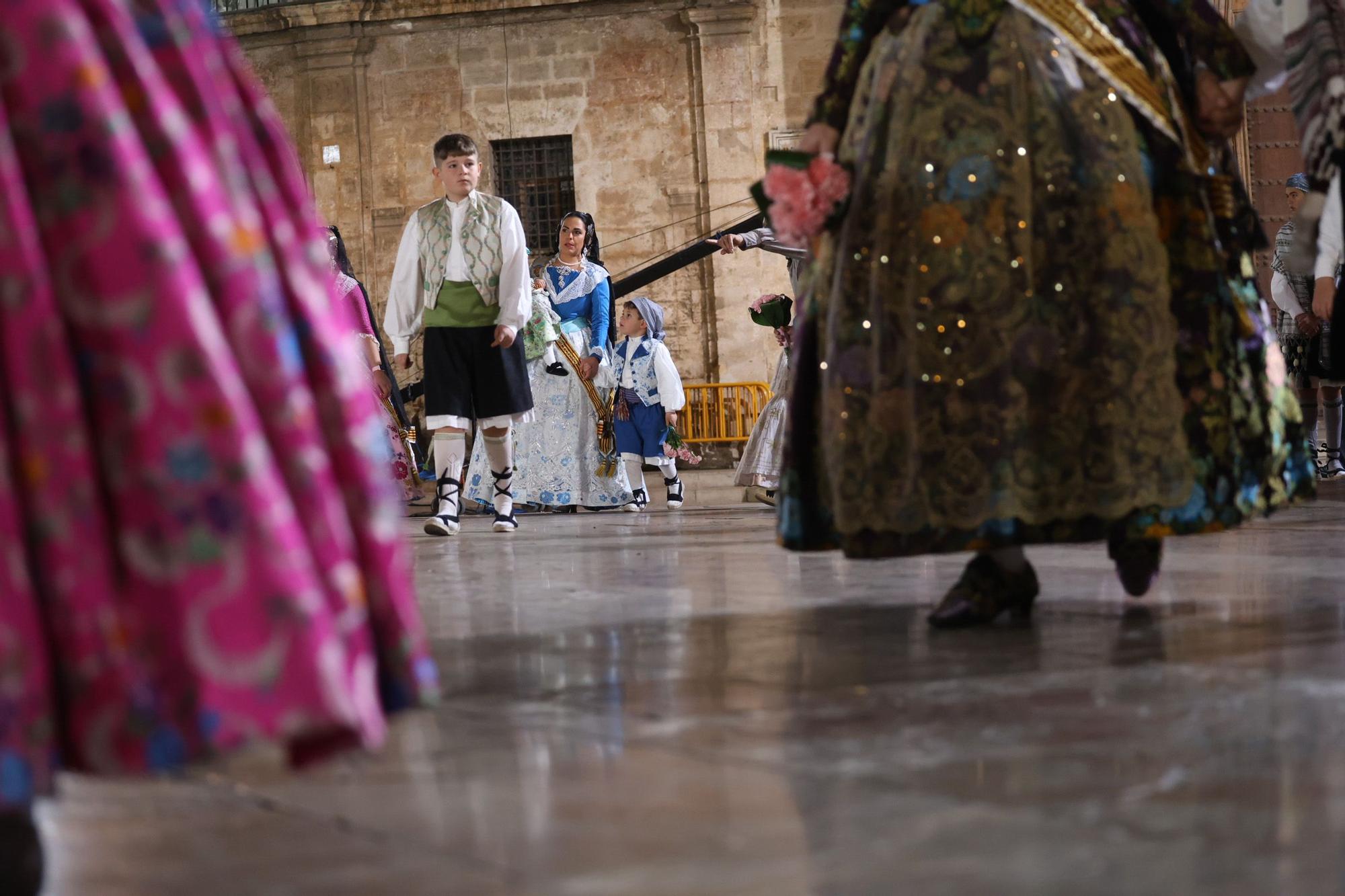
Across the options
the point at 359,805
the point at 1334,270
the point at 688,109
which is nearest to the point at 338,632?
the point at 359,805

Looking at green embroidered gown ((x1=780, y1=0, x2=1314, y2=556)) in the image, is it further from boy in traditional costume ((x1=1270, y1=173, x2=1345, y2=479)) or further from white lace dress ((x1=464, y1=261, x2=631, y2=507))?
white lace dress ((x1=464, y1=261, x2=631, y2=507))

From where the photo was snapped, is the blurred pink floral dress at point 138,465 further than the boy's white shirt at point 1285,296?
No

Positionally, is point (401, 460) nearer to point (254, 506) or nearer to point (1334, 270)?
point (1334, 270)

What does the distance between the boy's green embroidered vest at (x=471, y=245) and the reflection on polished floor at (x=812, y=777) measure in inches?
180

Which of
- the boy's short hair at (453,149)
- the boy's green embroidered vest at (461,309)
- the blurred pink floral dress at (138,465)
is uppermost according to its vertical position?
the boy's short hair at (453,149)

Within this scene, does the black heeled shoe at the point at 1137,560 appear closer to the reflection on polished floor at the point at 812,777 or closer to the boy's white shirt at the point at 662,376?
the reflection on polished floor at the point at 812,777

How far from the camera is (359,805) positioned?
6.01 ft

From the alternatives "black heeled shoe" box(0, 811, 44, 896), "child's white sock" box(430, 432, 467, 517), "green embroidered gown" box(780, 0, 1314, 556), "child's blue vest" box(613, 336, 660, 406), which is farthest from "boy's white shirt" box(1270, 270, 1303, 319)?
"black heeled shoe" box(0, 811, 44, 896)

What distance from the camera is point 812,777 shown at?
1.88 meters

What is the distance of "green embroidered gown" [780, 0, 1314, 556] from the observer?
3.07 meters

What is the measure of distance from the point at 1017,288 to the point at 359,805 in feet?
5.68

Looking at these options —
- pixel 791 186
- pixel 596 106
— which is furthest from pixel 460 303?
pixel 596 106

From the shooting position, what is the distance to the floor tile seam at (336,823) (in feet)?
5.13

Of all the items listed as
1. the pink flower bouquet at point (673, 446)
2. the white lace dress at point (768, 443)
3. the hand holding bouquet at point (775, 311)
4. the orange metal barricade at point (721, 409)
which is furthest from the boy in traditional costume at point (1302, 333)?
the orange metal barricade at point (721, 409)
